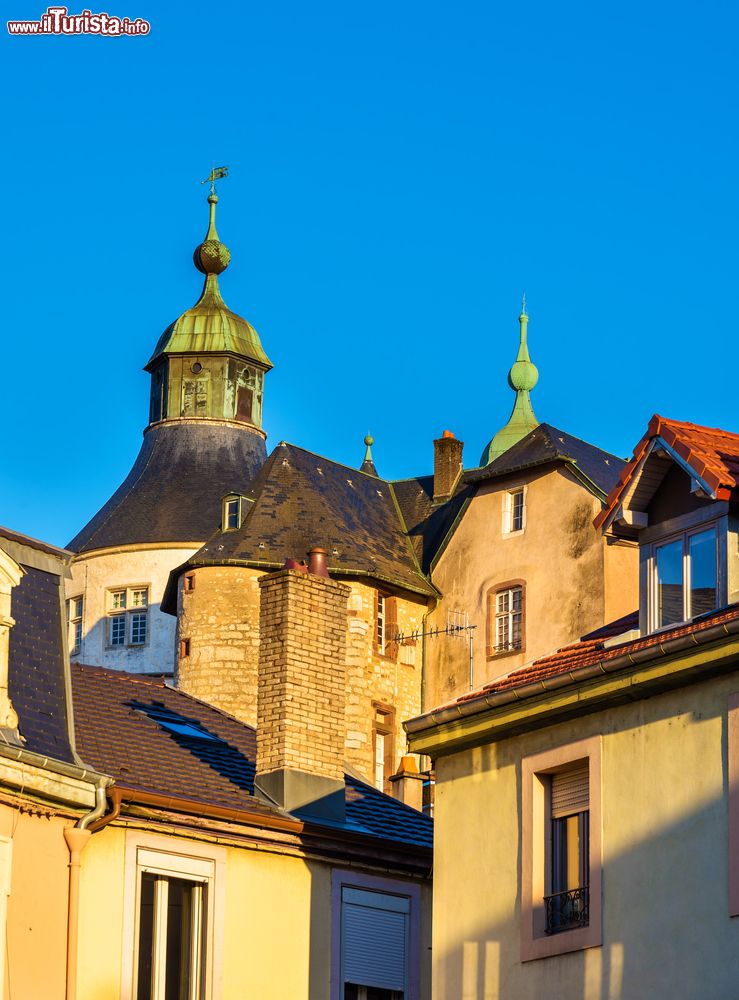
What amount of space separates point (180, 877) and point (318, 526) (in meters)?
37.2

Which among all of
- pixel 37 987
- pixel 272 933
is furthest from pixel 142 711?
pixel 37 987

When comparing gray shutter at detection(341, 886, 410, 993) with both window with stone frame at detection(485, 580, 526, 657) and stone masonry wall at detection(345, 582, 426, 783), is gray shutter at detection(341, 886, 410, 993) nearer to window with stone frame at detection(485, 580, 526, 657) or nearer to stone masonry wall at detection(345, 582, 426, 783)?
stone masonry wall at detection(345, 582, 426, 783)

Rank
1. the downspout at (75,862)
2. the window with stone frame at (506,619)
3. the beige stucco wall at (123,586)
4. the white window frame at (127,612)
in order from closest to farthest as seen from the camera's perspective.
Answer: the downspout at (75,862)
the window with stone frame at (506,619)
the beige stucco wall at (123,586)
the white window frame at (127,612)

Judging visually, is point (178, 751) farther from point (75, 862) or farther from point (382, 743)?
point (382, 743)

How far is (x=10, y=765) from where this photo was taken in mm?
18344

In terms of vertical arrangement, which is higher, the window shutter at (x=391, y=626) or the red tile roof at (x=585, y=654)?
the window shutter at (x=391, y=626)

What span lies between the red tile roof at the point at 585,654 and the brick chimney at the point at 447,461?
43.6 m

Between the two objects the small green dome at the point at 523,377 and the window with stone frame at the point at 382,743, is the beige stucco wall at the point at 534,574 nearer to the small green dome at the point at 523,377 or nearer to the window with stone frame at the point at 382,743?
the window with stone frame at the point at 382,743

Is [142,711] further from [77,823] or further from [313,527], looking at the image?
[313,527]

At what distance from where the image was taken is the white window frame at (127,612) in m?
63.0

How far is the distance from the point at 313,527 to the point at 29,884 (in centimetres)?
3862

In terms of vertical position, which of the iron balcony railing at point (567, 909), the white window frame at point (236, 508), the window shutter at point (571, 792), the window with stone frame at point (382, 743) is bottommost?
the iron balcony railing at point (567, 909)

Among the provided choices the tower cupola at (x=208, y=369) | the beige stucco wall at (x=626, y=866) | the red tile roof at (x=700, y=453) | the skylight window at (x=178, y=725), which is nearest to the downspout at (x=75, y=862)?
the beige stucco wall at (x=626, y=866)

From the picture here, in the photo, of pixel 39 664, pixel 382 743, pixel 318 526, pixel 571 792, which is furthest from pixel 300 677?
pixel 318 526
